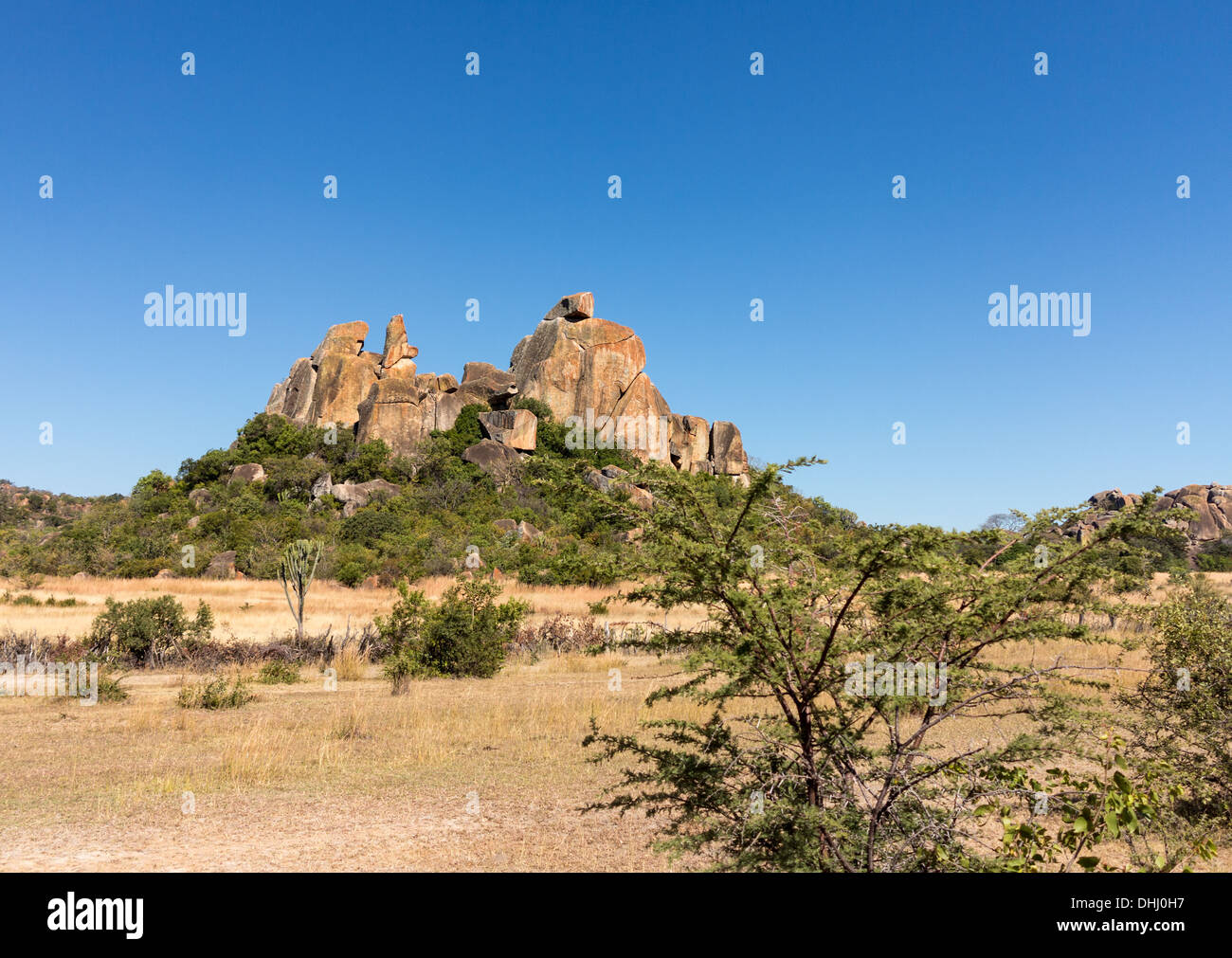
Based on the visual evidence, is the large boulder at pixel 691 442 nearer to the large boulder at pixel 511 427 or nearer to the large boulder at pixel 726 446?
the large boulder at pixel 726 446

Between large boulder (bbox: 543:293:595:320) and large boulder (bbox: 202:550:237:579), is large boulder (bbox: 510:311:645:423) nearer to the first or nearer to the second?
large boulder (bbox: 543:293:595:320)

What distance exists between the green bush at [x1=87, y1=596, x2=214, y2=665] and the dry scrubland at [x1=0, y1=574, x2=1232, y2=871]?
0.90 meters

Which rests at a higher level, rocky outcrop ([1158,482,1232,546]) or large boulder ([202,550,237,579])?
rocky outcrop ([1158,482,1232,546])

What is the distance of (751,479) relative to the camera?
11.5ft

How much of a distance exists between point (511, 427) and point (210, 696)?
43977mm

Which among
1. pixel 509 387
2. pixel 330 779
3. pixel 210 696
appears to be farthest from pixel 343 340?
pixel 330 779

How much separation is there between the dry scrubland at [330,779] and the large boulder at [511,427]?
132ft

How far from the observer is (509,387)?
6425 centimetres

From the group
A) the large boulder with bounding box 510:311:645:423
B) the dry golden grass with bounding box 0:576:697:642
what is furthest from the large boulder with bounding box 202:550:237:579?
the large boulder with bounding box 510:311:645:423

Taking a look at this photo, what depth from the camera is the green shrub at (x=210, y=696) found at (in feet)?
40.7

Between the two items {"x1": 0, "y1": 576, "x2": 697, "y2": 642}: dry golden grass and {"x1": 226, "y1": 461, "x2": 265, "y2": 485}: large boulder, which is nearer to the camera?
{"x1": 0, "y1": 576, "x2": 697, "y2": 642}: dry golden grass

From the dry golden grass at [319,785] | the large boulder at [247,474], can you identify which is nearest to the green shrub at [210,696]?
the dry golden grass at [319,785]

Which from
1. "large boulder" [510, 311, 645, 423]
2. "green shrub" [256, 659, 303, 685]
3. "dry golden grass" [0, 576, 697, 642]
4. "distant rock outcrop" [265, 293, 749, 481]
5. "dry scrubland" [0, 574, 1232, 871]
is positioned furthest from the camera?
"large boulder" [510, 311, 645, 423]

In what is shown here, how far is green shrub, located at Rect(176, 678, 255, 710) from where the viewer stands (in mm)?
12406
